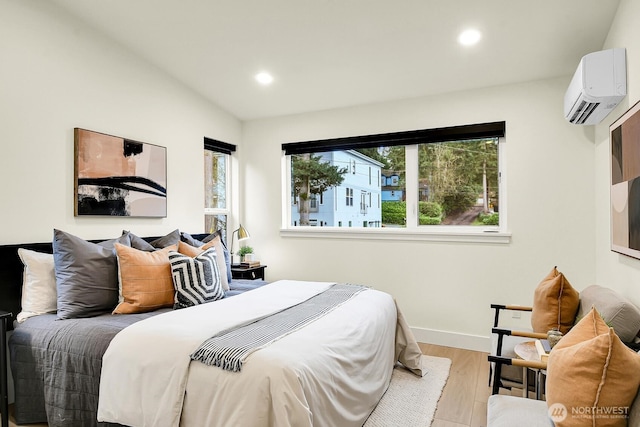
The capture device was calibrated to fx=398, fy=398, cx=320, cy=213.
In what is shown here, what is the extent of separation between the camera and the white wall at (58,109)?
100 inches

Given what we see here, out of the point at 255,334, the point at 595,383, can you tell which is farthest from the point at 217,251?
the point at 595,383

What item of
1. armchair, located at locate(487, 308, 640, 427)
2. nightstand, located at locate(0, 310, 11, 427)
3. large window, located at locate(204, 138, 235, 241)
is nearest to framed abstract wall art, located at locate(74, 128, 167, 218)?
large window, located at locate(204, 138, 235, 241)

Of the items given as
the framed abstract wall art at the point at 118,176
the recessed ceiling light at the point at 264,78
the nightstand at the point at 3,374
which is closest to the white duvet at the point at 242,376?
the nightstand at the point at 3,374

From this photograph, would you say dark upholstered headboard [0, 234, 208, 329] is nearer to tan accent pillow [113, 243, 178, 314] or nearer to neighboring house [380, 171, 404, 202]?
tan accent pillow [113, 243, 178, 314]

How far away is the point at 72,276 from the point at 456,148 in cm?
326

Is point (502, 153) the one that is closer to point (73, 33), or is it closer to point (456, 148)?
point (456, 148)

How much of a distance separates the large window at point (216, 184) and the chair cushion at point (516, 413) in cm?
338

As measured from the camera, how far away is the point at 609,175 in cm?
268

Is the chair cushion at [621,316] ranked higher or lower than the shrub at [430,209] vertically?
lower

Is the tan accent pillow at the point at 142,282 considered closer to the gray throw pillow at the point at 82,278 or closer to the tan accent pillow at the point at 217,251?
the gray throw pillow at the point at 82,278

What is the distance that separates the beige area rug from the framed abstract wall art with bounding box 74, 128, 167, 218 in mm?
2436

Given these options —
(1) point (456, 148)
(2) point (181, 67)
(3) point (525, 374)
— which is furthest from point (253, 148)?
(3) point (525, 374)

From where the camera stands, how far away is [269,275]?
4559 mm

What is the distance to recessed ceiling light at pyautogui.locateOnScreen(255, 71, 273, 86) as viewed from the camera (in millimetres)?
3676
